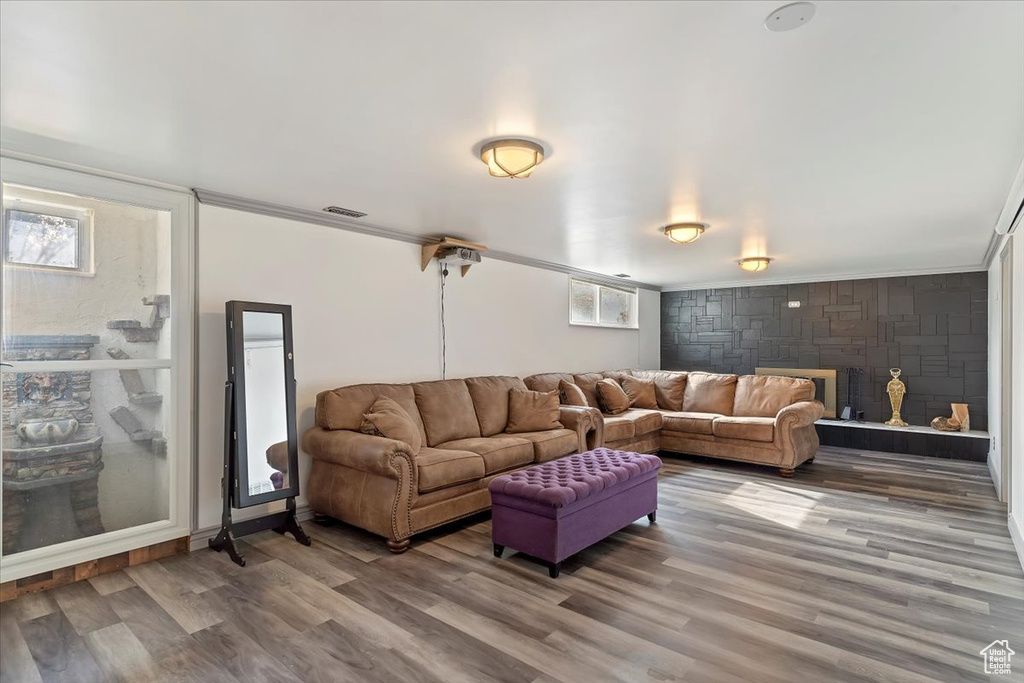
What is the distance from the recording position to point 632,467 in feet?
11.8

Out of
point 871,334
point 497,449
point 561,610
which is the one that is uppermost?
point 871,334

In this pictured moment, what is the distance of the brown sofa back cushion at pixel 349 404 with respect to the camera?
3771 mm

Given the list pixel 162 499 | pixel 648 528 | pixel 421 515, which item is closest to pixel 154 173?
pixel 162 499

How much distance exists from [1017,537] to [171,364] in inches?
212

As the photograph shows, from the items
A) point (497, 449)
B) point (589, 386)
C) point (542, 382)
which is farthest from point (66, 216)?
point (589, 386)

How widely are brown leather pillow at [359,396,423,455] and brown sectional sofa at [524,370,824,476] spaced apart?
6.80ft

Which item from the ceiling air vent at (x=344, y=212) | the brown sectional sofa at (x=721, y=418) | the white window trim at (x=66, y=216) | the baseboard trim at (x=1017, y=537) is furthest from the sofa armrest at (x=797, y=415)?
the white window trim at (x=66, y=216)

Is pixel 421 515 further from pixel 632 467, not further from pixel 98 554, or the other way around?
pixel 98 554

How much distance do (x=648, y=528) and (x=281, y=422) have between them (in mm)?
2681

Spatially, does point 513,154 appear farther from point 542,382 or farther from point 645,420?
point 645,420

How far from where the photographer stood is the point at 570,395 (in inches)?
227

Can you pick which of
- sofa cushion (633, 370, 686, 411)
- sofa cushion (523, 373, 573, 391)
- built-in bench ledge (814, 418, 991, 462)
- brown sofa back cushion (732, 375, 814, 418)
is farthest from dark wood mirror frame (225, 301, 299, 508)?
built-in bench ledge (814, 418, 991, 462)

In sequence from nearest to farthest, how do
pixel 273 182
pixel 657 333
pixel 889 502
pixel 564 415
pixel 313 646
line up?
pixel 313 646 → pixel 273 182 → pixel 889 502 → pixel 564 415 → pixel 657 333

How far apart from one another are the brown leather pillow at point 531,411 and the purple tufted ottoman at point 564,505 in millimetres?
1181
